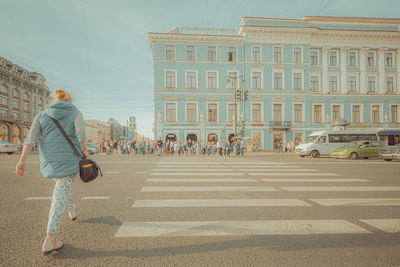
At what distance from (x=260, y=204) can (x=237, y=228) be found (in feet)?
4.21

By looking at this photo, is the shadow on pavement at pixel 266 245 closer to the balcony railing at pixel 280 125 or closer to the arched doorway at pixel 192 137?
the arched doorway at pixel 192 137

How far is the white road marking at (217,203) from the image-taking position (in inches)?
160

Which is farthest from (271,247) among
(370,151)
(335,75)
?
(335,75)

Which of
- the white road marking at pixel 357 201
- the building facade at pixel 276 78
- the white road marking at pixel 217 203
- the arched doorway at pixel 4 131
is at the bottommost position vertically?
the white road marking at pixel 357 201

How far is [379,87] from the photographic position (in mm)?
30922

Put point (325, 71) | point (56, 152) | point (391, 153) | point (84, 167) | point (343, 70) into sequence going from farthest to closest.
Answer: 1. point (343, 70)
2. point (325, 71)
3. point (391, 153)
4. point (84, 167)
5. point (56, 152)

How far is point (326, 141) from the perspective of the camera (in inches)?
739

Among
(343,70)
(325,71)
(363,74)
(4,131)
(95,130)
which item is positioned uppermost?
(343,70)

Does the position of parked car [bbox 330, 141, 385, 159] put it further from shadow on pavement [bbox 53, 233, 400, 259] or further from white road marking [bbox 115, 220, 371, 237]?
shadow on pavement [bbox 53, 233, 400, 259]

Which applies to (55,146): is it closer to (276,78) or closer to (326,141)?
(326,141)

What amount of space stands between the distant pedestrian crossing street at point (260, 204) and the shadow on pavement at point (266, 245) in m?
0.15

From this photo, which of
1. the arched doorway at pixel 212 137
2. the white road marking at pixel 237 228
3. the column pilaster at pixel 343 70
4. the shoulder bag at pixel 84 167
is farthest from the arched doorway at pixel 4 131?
the column pilaster at pixel 343 70

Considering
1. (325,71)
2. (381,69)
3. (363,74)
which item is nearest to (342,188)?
(325,71)

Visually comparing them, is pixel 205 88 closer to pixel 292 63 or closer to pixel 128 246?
pixel 292 63
